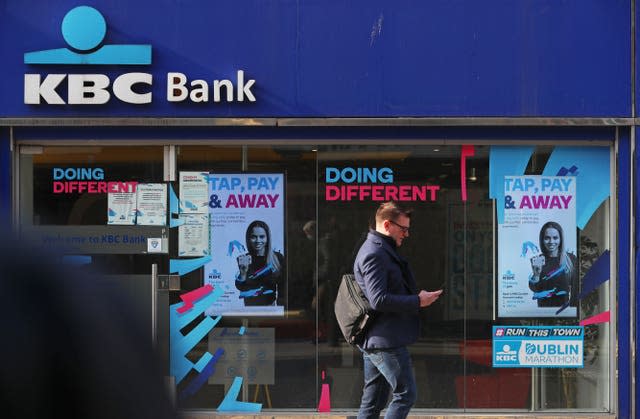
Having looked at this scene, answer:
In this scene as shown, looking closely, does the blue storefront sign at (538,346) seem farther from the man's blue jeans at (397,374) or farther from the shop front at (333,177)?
the man's blue jeans at (397,374)

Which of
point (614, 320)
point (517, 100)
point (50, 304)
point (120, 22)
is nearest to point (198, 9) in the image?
point (120, 22)

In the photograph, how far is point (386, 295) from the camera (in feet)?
18.6

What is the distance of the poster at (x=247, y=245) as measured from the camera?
7340 millimetres

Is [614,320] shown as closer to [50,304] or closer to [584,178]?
[584,178]

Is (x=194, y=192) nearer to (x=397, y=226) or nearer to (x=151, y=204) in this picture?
(x=151, y=204)

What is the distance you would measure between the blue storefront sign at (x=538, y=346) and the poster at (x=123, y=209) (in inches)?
122

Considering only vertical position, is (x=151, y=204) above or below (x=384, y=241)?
above

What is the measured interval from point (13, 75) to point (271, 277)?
2636 mm

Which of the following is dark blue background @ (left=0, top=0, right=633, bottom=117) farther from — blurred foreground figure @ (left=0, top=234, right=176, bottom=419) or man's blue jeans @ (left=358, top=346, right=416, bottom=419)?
blurred foreground figure @ (left=0, top=234, right=176, bottom=419)

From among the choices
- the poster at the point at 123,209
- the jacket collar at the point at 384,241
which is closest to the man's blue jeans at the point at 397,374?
the jacket collar at the point at 384,241

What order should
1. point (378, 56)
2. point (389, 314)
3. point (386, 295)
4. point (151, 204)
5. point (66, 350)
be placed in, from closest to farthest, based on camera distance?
point (66, 350) < point (386, 295) < point (389, 314) < point (378, 56) < point (151, 204)

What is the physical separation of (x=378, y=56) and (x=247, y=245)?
1.86 m

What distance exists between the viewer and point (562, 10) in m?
7.21

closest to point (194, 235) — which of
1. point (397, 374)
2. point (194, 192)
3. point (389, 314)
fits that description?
point (194, 192)
